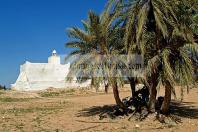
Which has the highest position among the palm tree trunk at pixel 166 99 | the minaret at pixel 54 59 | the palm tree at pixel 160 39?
the minaret at pixel 54 59

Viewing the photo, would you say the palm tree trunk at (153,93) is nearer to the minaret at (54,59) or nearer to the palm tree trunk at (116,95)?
the palm tree trunk at (116,95)

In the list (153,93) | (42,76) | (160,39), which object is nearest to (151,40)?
(160,39)

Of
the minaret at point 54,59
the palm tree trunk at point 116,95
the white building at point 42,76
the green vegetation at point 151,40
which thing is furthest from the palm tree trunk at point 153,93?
the minaret at point 54,59

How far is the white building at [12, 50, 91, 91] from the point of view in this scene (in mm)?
67500

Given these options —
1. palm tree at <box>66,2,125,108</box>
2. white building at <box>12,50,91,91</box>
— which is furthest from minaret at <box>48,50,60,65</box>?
palm tree at <box>66,2,125,108</box>

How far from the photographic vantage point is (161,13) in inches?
696

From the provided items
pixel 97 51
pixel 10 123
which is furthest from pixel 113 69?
pixel 10 123

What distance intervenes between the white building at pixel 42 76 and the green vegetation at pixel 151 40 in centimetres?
4730

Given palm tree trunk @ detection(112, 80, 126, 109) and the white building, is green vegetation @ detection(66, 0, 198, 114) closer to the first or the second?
palm tree trunk @ detection(112, 80, 126, 109)

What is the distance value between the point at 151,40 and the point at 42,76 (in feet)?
169

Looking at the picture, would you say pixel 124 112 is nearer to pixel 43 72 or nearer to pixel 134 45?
pixel 134 45

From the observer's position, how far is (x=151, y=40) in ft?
61.2

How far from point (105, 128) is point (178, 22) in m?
5.74

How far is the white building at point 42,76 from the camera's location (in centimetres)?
6750
